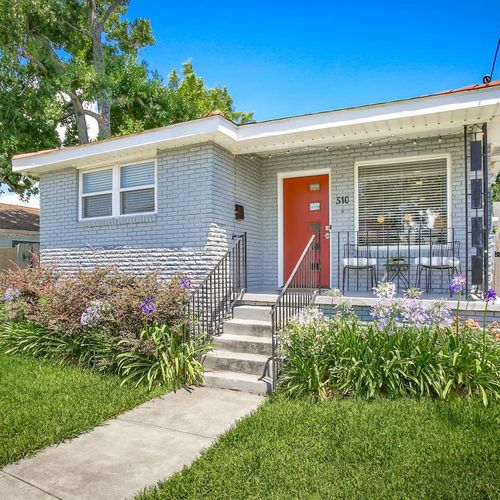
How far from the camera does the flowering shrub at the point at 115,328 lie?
509 centimetres

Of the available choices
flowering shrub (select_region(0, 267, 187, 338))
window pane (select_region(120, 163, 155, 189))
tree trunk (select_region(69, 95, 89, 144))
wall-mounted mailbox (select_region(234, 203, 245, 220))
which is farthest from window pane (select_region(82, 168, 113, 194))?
tree trunk (select_region(69, 95, 89, 144))

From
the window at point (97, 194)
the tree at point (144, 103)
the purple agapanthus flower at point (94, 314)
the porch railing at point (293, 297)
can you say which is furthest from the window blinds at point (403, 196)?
the tree at point (144, 103)

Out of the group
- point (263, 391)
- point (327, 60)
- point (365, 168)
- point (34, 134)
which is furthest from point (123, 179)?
point (34, 134)

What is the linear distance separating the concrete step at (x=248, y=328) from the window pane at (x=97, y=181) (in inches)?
162

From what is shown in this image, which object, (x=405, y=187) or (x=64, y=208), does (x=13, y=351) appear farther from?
(x=405, y=187)

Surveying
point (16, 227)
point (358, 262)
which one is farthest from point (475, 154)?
point (16, 227)

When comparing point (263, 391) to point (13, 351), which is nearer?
point (263, 391)

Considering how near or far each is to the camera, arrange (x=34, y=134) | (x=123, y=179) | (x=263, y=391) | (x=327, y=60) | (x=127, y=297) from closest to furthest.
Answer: (x=263, y=391), (x=127, y=297), (x=123, y=179), (x=327, y=60), (x=34, y=134)

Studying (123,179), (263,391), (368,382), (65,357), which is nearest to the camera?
(368,382)

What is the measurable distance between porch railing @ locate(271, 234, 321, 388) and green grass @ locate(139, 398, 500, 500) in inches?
37.6

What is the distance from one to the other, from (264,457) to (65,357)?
13.1 ft

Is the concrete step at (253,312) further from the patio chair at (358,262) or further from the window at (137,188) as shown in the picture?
the window at (137,188)

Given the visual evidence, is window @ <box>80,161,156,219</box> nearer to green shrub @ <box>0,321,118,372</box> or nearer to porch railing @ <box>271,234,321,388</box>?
green shrub @ <box>0,321,118,372</box>

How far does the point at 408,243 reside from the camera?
23.4 ft
